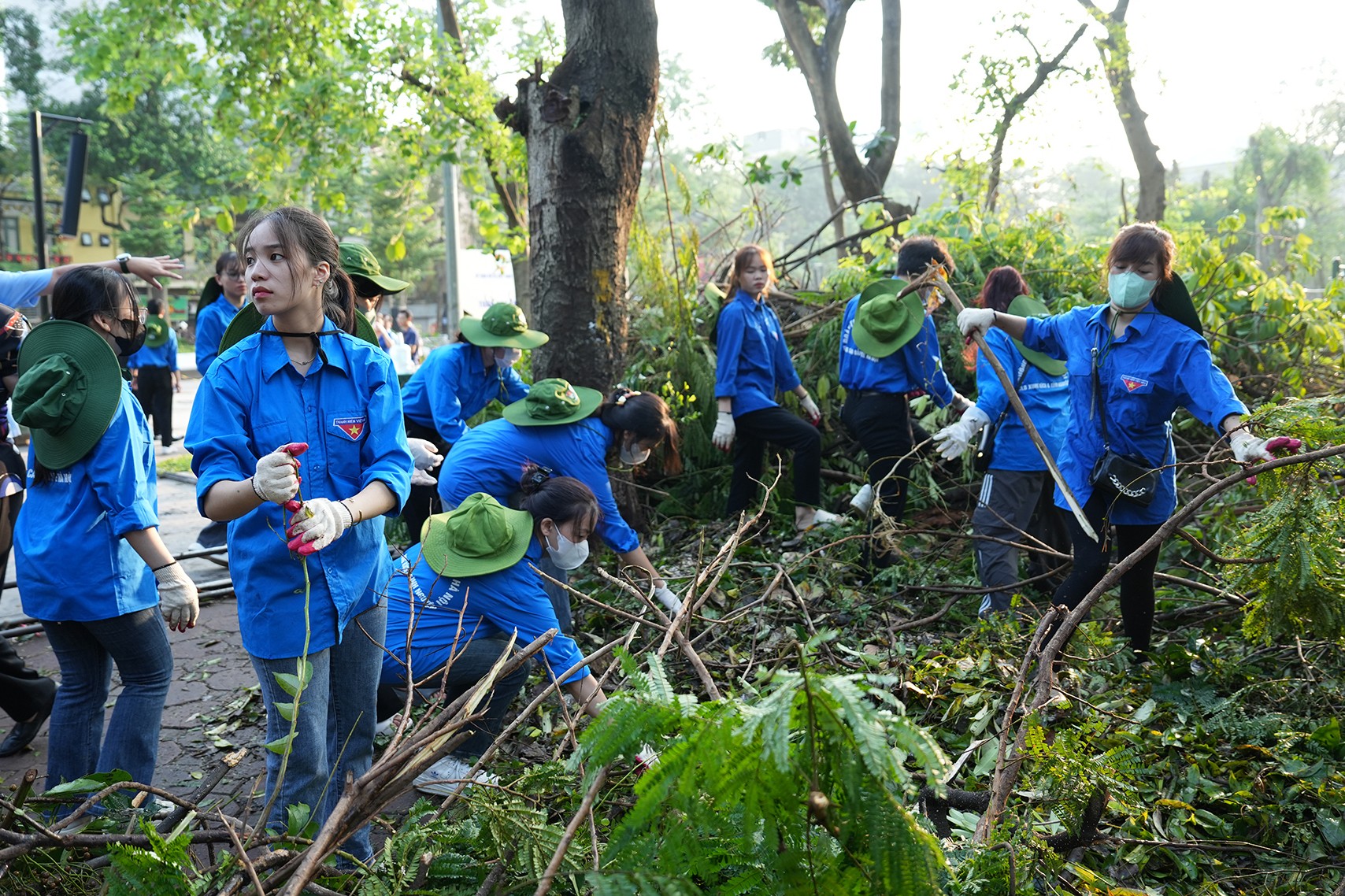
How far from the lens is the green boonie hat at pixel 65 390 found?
2.74 metres

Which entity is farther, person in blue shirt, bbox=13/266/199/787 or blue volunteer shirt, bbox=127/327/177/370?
blue volunteer shirt, bbox=127/327/177/370

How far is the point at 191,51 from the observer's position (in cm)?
925

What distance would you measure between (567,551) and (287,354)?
1.45 metres

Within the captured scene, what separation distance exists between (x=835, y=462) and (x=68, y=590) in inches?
170

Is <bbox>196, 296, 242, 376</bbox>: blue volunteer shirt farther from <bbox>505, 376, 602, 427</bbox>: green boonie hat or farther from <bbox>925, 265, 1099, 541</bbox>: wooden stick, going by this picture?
<bbox>925, 265, 1099, 541</bbox>: wooden stick

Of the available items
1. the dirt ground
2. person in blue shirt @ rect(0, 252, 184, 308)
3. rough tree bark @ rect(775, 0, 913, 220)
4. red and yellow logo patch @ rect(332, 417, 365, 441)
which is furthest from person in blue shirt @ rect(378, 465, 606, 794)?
rough tree bark @ rect(775, 0, 913, 220)

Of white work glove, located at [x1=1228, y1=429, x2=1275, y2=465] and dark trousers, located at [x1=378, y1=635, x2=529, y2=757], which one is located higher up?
white work glove, located at [x1=1228, y1=429, x2=1275, y2=465]

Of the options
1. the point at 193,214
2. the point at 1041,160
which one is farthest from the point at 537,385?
the point at 1041,160

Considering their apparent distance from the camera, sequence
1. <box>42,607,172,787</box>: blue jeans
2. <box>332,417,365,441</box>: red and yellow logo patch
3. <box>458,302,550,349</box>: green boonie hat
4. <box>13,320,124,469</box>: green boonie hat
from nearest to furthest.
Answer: <box>332,417,365,441</box>: red and yellow logo patch < <box>13,320,124,469</box>: green boonie hat < <box>42,607,172,787</box>: blue jeans < <box>458,302,550,349</box>: green boonie hat

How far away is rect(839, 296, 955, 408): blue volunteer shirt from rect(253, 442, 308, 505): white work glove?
11.6ft

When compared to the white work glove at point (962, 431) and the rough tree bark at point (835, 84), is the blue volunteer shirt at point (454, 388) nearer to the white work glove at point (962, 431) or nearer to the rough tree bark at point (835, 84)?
the white work glove at point (962, 431)

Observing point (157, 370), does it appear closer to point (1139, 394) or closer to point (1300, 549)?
point (1139, 394)

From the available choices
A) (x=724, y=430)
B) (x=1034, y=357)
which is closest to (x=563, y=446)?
(x=724, y=430)

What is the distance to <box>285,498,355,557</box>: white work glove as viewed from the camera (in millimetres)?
2113
